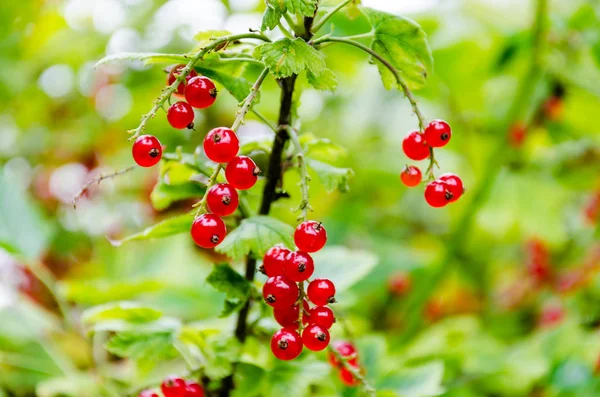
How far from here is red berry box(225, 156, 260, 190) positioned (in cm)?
72

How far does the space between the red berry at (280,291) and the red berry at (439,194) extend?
23 centimetres

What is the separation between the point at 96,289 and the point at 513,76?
1670 millimetres

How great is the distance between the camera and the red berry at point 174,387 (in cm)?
88

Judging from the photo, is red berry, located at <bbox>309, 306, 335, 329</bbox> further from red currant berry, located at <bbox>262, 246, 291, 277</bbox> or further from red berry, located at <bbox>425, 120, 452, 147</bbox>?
red berry, located at <bbox>425, 120, 452, 147</bbox>

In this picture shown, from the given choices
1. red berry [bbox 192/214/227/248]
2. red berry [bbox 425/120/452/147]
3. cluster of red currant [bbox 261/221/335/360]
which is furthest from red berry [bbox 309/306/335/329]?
red berry [bbox 425/120/452/147]

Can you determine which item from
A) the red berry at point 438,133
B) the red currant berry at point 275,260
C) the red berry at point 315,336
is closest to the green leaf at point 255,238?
the red currant berry at point 275,260

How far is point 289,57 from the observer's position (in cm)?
71

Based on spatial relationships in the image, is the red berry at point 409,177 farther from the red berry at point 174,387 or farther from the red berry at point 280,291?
the red berry at point 174,387

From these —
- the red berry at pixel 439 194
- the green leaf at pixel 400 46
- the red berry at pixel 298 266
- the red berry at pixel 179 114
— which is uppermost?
the green leaf at pixel 400 46

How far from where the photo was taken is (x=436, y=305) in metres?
2.26

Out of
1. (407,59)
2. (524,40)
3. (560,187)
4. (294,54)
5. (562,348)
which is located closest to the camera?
(294,54)

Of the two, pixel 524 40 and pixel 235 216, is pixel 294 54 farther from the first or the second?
pixel 524 40

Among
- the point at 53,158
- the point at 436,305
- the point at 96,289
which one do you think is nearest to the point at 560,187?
the point at 436,305

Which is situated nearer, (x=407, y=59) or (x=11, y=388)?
(x=407, y=59)
